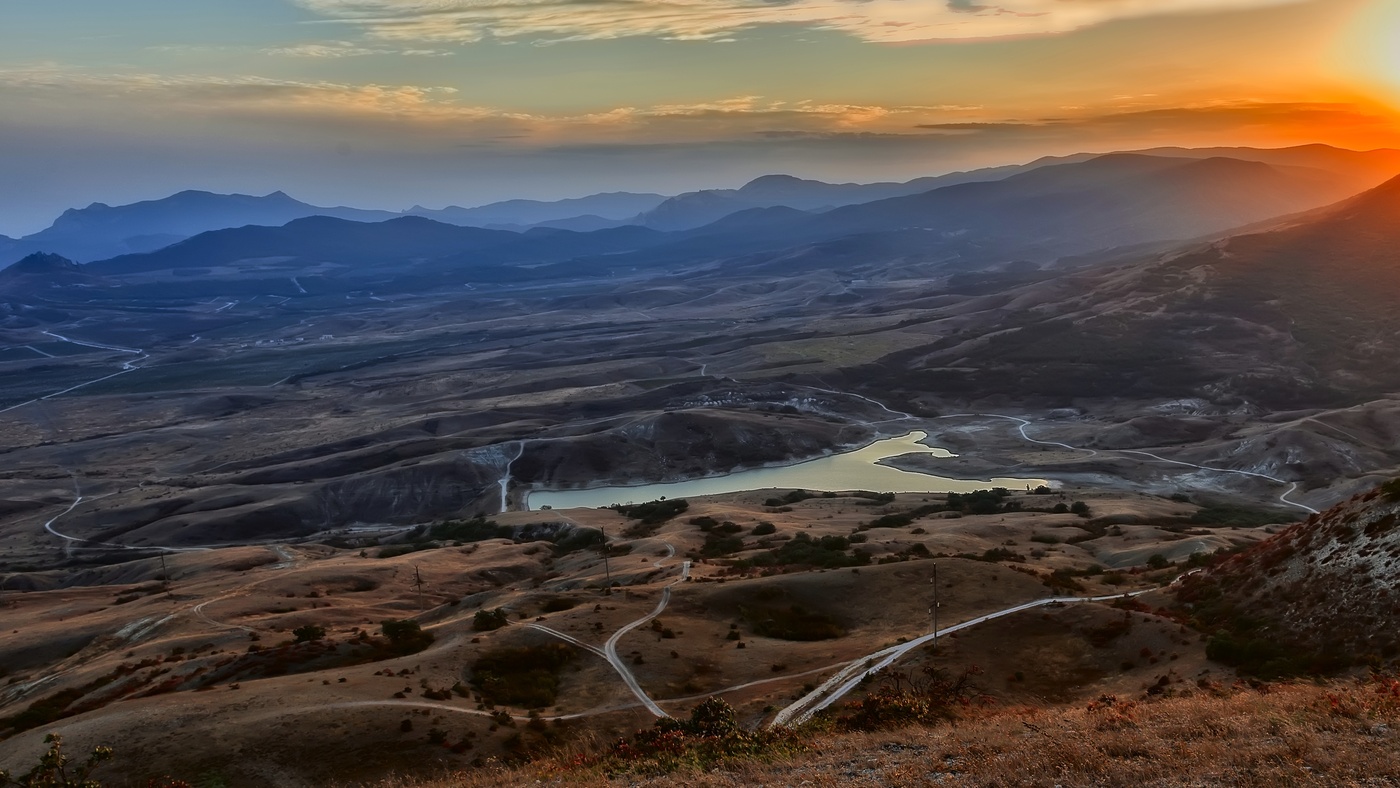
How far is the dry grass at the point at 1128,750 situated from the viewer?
1928 centimetres

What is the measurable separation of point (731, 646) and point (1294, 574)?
2380cm

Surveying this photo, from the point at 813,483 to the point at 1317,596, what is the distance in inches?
3872

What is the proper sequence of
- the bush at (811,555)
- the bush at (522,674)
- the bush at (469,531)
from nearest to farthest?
the bush at (522,674), the bush at (811,555), the bush at (469,531)

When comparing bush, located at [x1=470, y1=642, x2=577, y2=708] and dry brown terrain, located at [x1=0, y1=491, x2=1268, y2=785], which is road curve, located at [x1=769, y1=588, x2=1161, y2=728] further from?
bush, located at [x1=470, y1=642, x2=577, y2=708]

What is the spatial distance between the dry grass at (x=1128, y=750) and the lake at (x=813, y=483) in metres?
95.1

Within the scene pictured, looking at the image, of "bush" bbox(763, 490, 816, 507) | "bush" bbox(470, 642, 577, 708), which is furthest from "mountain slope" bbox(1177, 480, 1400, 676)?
"bush" bbox(763, 490, 816, 507)

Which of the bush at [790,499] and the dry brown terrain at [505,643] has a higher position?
the dry brown terrain at [505,643]

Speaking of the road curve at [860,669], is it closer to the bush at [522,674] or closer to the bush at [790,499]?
the bush at [522,674]

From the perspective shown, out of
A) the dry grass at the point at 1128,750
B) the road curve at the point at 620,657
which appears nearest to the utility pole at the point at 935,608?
the road curve at the point at 620,657

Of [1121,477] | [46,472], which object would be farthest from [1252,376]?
[46,472]

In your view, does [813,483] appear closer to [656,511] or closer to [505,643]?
[656,511]

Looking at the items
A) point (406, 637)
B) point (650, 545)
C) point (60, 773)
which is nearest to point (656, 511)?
point (650, 545)

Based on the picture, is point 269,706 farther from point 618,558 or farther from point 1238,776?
point 618,558

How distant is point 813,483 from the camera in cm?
13150
